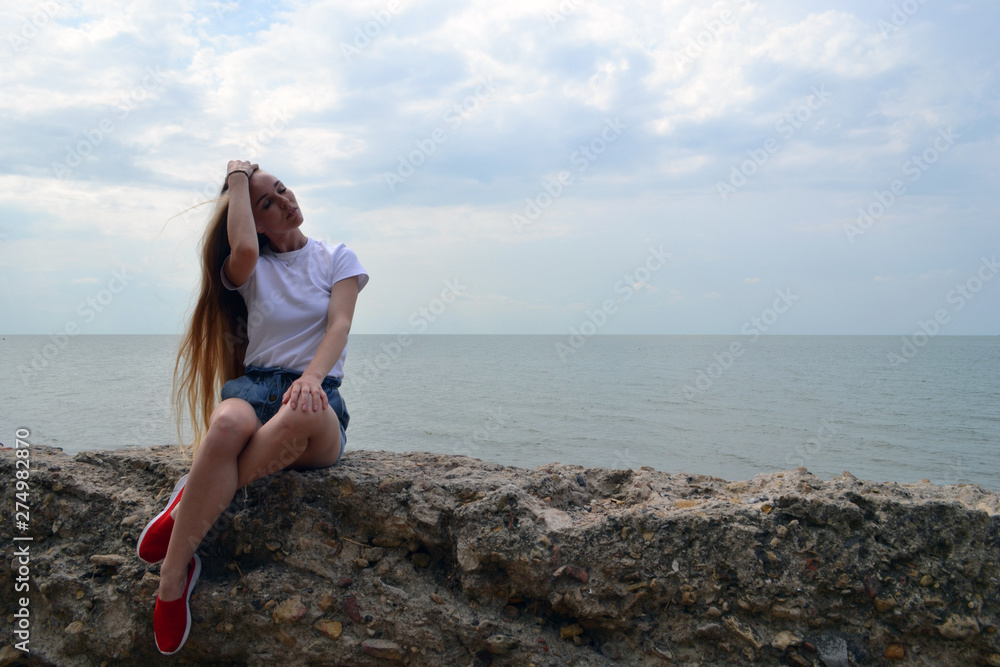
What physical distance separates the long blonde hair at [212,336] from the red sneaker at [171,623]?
0.74 meters

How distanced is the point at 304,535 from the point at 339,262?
1260 millimetres

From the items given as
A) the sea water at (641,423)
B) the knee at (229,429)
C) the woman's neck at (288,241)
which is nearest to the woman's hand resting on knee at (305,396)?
the knee at (229,429)

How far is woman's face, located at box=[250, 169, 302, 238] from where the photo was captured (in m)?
2.82

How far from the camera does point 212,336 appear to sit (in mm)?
2926

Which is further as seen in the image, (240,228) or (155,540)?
(240,228)

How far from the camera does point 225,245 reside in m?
2.86

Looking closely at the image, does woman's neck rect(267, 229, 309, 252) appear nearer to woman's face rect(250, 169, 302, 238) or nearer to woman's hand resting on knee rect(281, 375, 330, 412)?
woman's face rect(250, 169, 302, 238)

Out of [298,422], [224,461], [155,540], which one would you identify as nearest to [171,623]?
[155,540]

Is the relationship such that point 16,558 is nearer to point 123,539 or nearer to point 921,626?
point 123,539

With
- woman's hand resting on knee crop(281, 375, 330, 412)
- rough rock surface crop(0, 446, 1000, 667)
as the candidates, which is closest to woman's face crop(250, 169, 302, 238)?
woman's hand resting on knee crop(281, 375, 330, 412)

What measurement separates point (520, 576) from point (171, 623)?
139 centimetres

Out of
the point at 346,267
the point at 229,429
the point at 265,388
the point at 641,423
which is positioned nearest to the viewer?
the point at 229,429

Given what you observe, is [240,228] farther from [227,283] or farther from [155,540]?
[155,540]

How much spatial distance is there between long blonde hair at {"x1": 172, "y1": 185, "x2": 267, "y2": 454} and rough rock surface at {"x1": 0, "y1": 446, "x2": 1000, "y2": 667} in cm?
54
